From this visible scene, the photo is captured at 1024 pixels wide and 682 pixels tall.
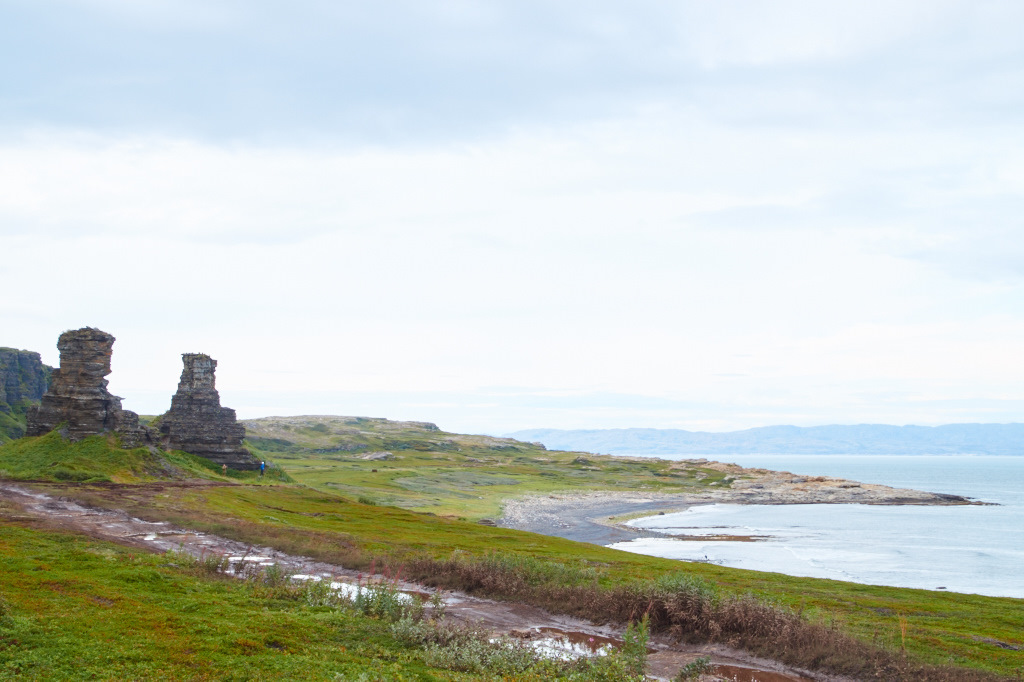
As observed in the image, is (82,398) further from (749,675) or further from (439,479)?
(439,479)

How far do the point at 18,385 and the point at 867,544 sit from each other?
133 metres

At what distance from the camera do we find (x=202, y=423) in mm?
85188

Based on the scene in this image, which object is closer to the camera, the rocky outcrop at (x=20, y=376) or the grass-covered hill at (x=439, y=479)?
the grass-covered hill at (x=439, y=479)

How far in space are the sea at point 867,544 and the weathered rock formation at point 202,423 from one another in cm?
4684

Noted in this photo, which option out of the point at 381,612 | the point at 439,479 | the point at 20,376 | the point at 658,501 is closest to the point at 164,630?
the point at 381,612

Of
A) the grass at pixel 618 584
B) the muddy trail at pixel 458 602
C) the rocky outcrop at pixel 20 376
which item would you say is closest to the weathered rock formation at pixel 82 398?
the grass at pixel 618 584

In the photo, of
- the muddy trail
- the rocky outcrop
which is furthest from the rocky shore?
the rocky outcrop

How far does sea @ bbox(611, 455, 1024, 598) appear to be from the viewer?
5856cm

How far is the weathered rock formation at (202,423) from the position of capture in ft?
277

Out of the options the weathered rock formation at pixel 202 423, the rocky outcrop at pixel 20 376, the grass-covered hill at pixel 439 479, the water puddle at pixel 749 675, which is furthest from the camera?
the rocky outcrop at pixel 20 376

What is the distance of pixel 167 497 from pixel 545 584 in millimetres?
35877

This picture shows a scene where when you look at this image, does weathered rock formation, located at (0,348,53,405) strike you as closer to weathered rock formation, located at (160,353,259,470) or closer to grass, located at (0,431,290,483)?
weathered rock formation, located at (160,353,259,470)

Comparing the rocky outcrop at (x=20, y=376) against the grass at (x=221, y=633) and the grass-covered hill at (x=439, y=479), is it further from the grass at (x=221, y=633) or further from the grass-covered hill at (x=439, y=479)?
the grass at (x=221, y=633)

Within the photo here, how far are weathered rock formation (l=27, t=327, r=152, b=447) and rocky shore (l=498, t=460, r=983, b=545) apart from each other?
140ft
